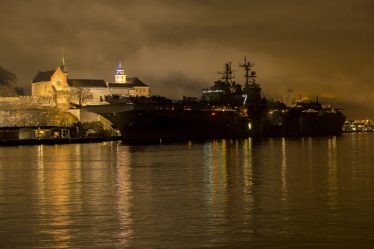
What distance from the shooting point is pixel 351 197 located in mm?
25328

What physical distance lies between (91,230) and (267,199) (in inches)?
331

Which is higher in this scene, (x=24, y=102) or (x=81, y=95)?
(x=81, y=95)

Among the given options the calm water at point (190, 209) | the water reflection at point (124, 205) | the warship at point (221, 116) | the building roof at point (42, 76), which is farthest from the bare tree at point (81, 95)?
the calm water at point (190, 209)

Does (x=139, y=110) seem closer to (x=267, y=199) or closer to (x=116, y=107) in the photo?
(x=116, y=107)

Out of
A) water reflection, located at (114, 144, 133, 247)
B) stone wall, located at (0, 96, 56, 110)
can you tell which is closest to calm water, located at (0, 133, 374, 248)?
water reflection, located at (114, 144, 133, 247)

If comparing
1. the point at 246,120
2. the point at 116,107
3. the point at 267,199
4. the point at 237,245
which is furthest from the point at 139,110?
the point at 237,245

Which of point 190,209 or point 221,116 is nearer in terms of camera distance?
point 190,209

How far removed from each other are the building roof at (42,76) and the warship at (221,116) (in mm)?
55139

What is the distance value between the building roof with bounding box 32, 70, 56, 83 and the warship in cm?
5514

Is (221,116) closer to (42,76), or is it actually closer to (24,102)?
(24,102)

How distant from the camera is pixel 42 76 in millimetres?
180250

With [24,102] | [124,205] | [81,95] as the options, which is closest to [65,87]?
[81,95]

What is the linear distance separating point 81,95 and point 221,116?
6319cm

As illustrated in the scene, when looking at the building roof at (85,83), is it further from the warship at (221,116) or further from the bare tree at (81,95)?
the warship at (221,116)
